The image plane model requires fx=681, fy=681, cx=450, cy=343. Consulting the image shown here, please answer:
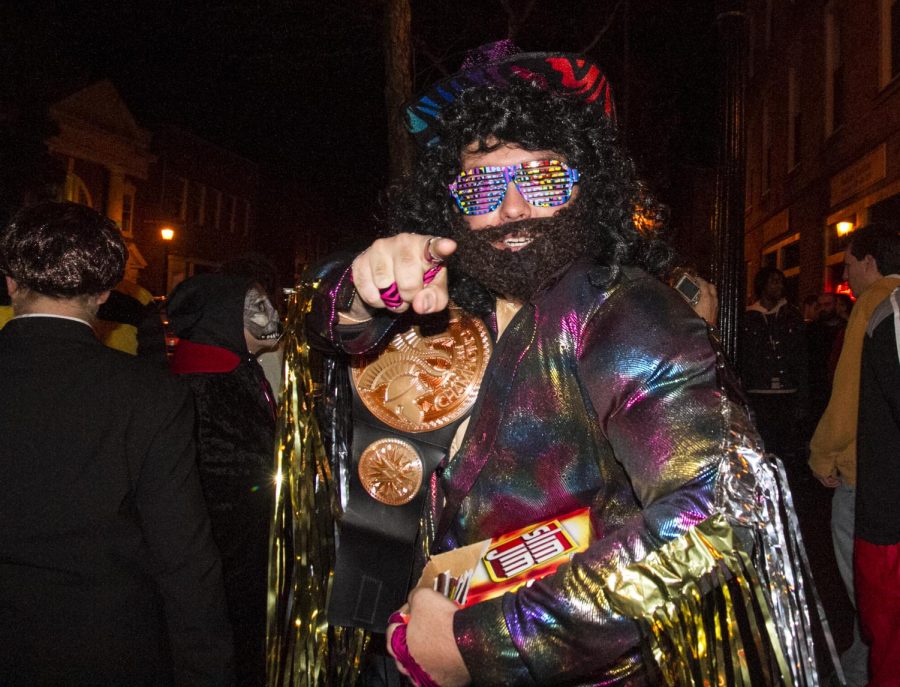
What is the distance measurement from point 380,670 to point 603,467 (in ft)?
3.33

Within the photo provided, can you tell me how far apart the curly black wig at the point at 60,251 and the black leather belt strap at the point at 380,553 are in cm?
119

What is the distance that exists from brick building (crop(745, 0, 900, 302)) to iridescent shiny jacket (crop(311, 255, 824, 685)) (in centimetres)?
880

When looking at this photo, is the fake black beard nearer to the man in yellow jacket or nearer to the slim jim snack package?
the slim jim snack package

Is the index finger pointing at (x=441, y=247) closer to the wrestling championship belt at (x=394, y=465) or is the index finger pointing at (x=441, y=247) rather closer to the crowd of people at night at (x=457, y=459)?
the crowd of people at night at (x=457, y=459)

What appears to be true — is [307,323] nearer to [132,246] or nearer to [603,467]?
[603,467]

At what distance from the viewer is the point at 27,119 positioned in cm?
1140

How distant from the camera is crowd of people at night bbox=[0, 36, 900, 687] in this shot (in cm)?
121

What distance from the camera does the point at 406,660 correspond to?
4.45 ft

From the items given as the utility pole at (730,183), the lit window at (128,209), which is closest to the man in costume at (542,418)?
the utility pole at (730,183)

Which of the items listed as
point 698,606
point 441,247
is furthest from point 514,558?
point 441,247

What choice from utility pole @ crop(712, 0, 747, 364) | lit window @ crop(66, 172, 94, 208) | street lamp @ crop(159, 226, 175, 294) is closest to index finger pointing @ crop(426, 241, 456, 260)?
utility pole @ crop(712, 0, 747, 364)

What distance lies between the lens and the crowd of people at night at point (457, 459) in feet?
3.97

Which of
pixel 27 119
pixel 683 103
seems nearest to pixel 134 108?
pixel 27 119

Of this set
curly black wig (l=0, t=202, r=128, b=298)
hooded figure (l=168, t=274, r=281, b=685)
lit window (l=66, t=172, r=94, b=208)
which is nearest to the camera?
curly black wig (l=0, t=202, r=128, b=298)
